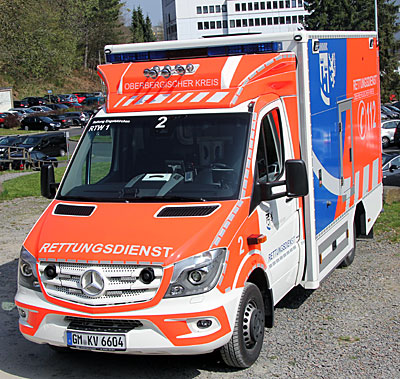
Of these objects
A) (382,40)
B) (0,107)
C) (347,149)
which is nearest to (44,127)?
(0,107)

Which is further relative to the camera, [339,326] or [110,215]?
[339,326]

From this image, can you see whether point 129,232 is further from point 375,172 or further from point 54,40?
point 54,40

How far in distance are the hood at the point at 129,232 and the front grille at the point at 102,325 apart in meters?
0.51

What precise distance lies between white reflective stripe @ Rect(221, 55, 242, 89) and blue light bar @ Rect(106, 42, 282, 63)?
0.27 metres

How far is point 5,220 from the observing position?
1459cm

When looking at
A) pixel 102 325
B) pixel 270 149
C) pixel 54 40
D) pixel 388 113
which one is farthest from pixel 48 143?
pixel 54 40

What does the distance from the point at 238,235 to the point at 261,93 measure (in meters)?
1.59

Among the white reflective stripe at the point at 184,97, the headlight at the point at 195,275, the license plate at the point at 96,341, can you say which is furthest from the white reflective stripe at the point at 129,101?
the license plate at the point at 96,341

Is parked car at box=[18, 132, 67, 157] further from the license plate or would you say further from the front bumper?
the front bumper

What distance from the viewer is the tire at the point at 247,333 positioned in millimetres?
5848

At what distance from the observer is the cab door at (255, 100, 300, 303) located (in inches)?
255

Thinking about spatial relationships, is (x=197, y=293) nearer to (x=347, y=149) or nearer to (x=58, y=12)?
(x=347, y=149)

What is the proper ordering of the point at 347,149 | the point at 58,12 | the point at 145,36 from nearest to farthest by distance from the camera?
the point at 347,149
the point at 58,12
the point at 145,36

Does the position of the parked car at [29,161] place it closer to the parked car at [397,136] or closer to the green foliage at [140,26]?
the parked car at [397,136]
